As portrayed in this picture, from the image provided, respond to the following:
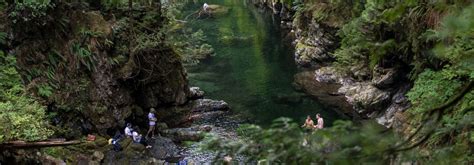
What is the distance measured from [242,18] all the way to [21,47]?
94.8 ft

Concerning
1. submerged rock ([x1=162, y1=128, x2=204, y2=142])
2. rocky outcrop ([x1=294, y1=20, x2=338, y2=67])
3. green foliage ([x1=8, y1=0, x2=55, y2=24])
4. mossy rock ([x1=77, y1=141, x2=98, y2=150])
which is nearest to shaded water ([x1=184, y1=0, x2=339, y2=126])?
rocky outcrop ([x1=294, y1=20, x2=338, y2=67])

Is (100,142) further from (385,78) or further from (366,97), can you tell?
(385,78)

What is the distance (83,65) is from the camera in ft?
58.1

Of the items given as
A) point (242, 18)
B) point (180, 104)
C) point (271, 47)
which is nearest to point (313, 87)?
point (180, 104)

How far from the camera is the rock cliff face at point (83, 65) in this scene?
660 inches

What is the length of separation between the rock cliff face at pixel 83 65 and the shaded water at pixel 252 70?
219 inches

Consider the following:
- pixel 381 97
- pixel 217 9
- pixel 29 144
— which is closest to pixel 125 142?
pixel 29 144

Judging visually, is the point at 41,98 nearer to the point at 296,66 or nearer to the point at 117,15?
the point at 117,15

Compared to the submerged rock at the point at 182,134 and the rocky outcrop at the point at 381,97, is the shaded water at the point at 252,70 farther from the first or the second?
the submerged rock at the point at 182,134

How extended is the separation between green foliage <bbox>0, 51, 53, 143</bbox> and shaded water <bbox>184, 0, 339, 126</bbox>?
964 cm

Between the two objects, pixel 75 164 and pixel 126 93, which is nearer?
pixel 75 164

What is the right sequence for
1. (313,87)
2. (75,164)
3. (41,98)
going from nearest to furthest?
(75,164), (41,98), (313,87)

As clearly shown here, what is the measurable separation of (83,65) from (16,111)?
461 centimetres

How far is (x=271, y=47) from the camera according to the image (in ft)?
114
